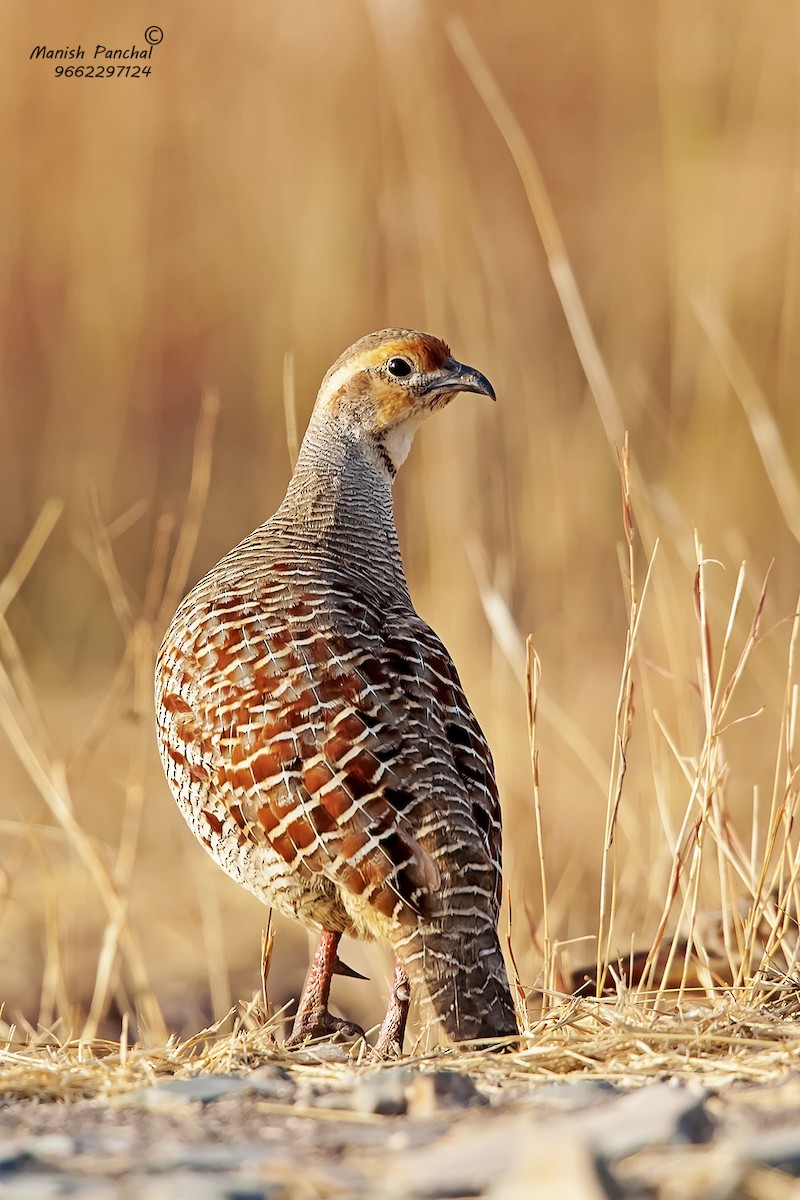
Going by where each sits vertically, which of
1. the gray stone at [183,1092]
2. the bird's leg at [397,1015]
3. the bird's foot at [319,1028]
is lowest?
the bird's foot at [319,1028]

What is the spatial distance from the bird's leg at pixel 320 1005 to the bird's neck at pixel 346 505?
3.04ft

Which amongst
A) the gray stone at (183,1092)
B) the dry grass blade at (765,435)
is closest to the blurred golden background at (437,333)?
the dry grass blade at (765,435)

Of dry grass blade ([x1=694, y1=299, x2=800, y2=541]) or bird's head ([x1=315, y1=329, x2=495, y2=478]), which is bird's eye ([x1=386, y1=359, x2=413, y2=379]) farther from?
dry grass blade ([x1=694, y1=299, x2=800, y2=541])

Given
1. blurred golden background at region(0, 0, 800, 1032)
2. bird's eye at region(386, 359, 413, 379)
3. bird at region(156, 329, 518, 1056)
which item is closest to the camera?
bird at region(156, 329, 518, 1056)

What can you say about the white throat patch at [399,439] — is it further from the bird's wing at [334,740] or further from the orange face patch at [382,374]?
the bird's wing at [334,740]

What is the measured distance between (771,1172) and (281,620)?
208 cm

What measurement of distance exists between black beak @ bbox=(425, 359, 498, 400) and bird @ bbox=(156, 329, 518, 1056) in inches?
27.7

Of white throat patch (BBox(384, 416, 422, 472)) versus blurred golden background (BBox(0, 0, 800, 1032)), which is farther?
blurred golden background (BBox(0, 0, 800, 1032))

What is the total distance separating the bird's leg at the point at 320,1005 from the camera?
3592mm

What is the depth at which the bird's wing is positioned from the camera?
331 cm

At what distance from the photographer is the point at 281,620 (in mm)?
3717

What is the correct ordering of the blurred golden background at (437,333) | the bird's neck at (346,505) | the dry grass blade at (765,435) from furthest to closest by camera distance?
the blurred golden background at (437,333) < the dry grass blade at (765,435) < the bird's neck at (346,505)

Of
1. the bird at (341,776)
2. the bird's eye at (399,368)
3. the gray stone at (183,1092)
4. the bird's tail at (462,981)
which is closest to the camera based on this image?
the gray stone at (183,1092)

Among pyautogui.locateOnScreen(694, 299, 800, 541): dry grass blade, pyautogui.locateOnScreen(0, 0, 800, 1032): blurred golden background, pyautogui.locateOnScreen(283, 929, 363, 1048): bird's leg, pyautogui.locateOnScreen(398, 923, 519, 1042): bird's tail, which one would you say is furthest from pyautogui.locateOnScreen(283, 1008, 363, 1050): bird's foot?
pyautogui.locateOnScreen(694, 299, 800, 541): dry grass blade
